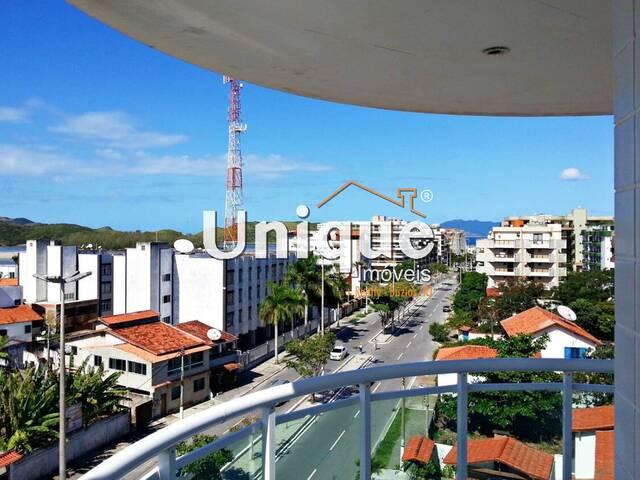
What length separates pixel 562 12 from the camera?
182 centimetres

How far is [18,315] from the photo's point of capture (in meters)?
26.2

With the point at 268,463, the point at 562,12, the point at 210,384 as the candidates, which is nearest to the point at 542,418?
the point at 268,463

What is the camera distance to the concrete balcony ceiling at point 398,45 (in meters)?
1.85

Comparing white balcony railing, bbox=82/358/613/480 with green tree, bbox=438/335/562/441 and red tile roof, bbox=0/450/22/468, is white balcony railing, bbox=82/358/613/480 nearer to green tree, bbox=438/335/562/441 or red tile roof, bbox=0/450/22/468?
green tree, bbox=438/335/562/441

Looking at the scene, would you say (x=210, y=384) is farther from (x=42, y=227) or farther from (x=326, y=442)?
(x=42, y=227)

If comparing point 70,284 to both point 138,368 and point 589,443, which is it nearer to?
point 138,368

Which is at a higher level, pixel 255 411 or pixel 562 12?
pixel 562 12

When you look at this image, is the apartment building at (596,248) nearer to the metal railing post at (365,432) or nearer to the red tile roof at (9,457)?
the red tile roof at (9,457)

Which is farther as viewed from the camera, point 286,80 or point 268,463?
point 286,80

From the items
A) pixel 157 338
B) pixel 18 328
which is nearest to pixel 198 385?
pixel 157 338

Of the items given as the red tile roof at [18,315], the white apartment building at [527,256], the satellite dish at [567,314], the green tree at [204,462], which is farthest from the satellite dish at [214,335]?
the white apartment building at [527,256]

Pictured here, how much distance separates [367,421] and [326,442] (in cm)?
20

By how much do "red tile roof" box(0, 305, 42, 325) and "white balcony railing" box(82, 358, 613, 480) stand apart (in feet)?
90.9

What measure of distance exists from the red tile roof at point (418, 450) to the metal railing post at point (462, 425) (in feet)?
0.49
